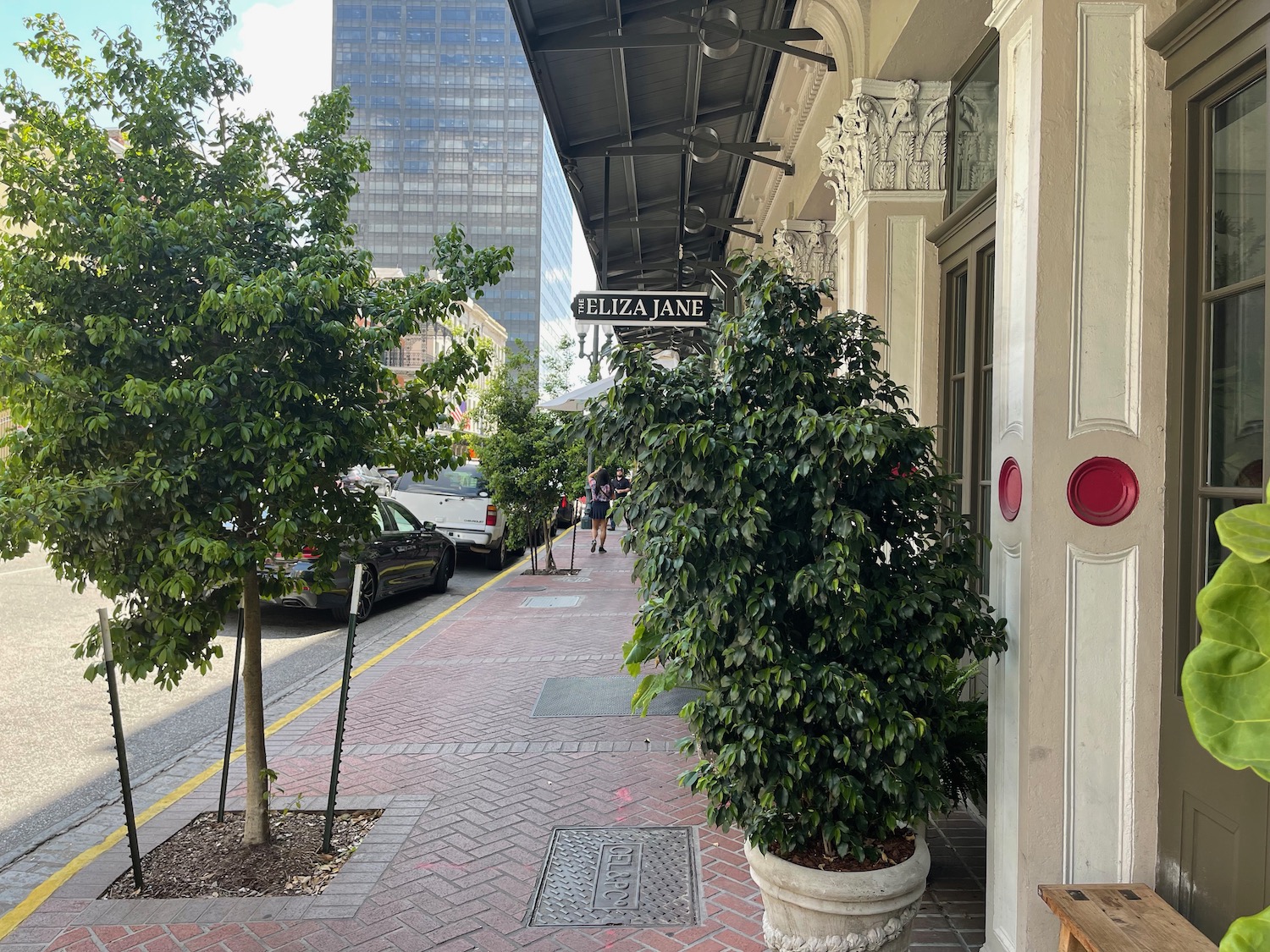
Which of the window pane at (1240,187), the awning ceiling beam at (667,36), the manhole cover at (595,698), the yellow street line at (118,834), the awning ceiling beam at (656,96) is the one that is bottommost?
the yellow street line at (118,834)

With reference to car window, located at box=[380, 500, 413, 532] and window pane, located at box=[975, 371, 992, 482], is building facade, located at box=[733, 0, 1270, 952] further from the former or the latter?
car window, located at box=[380, 500, 413, 532]

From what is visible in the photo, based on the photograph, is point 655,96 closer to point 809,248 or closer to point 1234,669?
point 809,248

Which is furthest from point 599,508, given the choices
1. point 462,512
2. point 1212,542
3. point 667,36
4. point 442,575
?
point 1212,542

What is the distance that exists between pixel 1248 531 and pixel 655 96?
8.51 meters

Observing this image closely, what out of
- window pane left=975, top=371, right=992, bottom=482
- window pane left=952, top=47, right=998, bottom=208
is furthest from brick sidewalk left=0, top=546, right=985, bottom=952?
window pane left=952, top=47, right=998, bottom=208

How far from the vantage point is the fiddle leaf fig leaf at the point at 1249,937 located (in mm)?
871

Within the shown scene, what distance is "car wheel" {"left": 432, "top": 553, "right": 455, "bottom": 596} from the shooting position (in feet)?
45.6

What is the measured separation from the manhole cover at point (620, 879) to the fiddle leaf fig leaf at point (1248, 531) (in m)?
3.31

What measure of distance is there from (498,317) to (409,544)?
140m

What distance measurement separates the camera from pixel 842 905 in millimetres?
3070

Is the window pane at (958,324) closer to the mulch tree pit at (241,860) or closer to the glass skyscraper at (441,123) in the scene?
the mulch tree pit at (241,860)

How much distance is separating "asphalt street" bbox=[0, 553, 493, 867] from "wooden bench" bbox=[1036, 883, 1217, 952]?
458 centimetres

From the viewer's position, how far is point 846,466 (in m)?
3.16

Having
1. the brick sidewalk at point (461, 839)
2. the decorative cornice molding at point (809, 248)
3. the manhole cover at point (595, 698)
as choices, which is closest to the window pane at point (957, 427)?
the brick sidewalk at point (461, 839)
